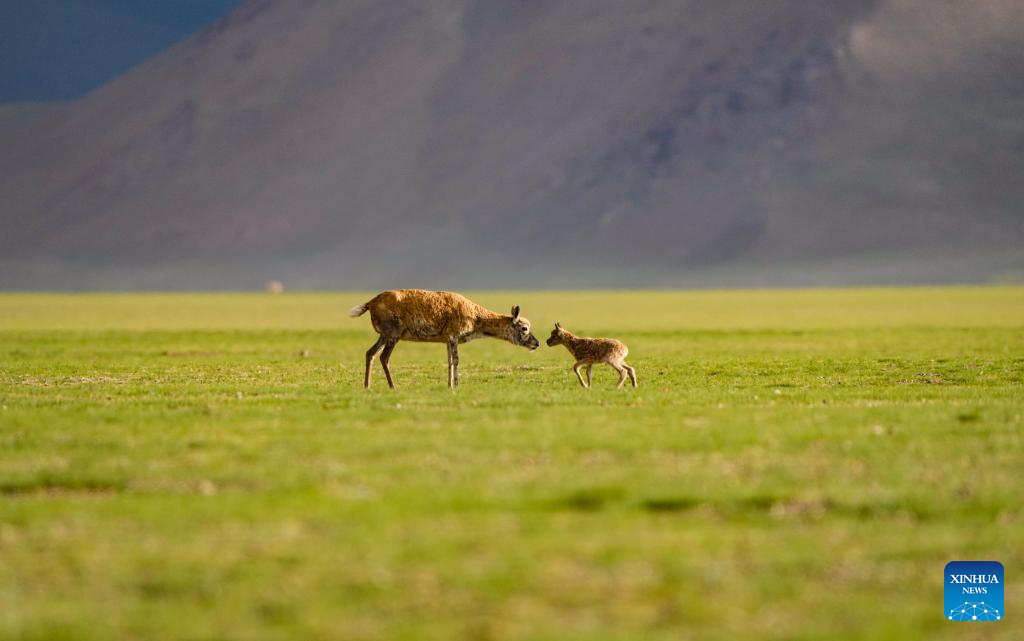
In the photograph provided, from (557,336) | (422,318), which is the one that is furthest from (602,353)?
(422,318)

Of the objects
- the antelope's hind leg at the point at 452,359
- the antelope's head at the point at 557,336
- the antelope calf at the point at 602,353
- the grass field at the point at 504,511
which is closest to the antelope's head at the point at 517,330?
the antelope's head at the point at 557,336

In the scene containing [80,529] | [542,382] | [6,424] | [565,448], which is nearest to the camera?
[80,529]

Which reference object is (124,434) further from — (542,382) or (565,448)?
(542,382)

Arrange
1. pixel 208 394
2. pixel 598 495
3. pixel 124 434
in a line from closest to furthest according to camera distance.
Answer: pixel 598 495 < pixel 124 434 < pixel 208 394

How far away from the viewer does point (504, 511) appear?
44.0ft

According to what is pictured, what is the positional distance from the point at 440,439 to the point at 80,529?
6.27 meters

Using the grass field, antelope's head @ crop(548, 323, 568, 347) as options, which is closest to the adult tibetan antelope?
the grass field

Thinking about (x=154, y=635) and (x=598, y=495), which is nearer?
(x=154, y=635)

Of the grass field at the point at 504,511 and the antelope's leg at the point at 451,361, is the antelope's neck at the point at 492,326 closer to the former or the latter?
the antelope's leg at the point at 451,361

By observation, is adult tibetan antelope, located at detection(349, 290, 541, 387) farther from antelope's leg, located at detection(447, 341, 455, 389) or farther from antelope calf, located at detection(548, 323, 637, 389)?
antelope calf, located at detection(548, 323, 637, 389)

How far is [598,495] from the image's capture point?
557 inches

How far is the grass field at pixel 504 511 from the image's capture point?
10.3 m

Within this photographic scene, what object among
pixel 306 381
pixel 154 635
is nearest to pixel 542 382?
pixel 306 381

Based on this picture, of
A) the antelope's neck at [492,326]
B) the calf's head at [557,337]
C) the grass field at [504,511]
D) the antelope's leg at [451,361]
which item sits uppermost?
the antelope's neck at [492,326]
